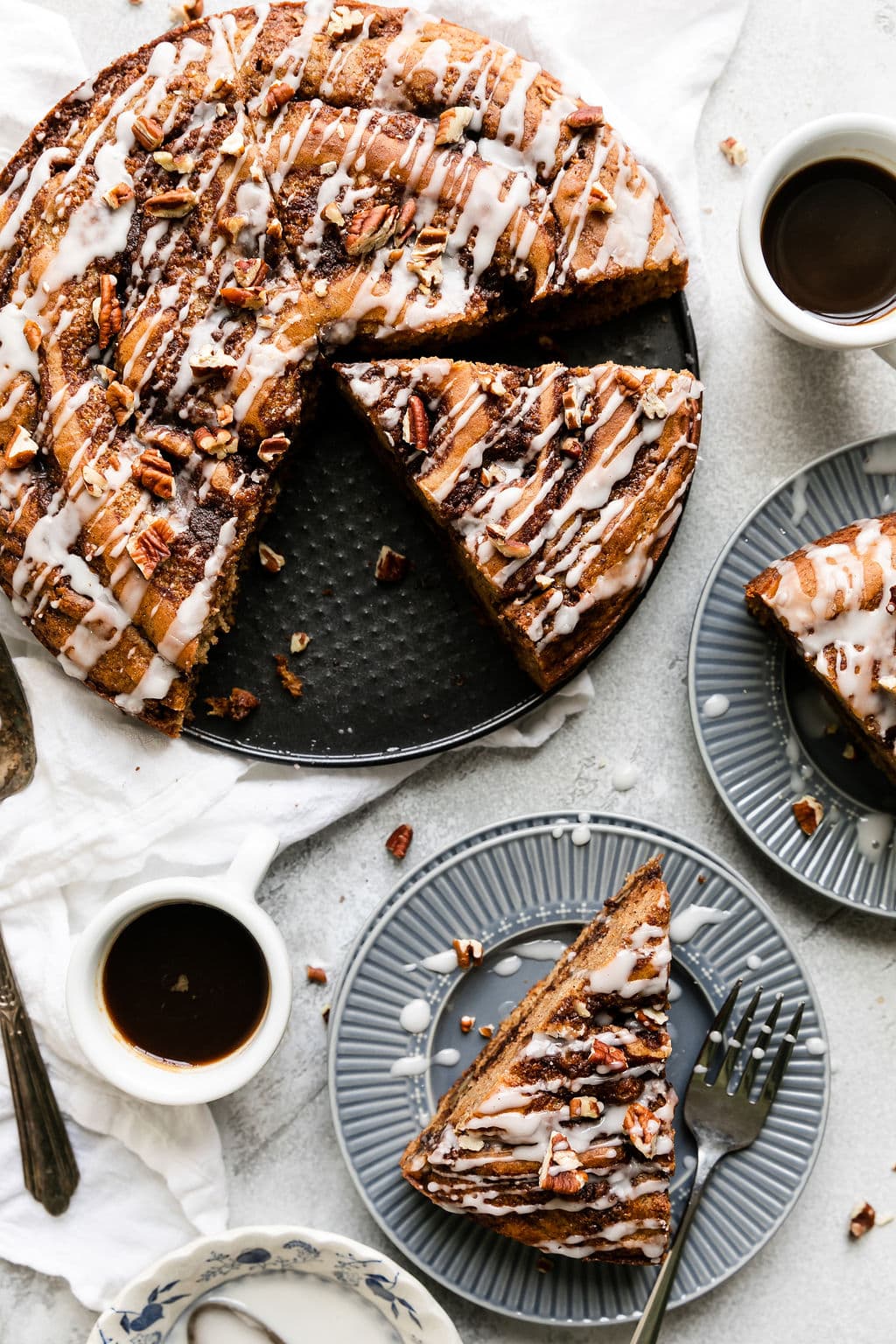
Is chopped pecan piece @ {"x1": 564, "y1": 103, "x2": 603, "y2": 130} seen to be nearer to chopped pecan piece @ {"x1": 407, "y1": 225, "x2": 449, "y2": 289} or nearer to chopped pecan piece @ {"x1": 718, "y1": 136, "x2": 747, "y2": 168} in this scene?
chopped pecan piece @ {"x1": 407, "y1": 225, "x2": 449, "y2": 289}

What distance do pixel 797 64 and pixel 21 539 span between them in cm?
257

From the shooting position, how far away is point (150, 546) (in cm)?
290

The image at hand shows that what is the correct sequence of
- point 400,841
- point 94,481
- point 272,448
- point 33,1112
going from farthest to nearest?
point 400,841
point 33,1112
point 272,448
point 94,481

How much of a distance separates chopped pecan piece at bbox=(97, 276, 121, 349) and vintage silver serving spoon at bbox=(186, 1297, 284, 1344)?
2.53 meters

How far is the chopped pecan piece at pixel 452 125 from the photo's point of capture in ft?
9.50

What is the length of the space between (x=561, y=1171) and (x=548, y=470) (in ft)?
5.69

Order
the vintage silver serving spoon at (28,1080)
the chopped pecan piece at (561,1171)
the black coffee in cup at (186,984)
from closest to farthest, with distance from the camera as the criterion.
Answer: the chopped pecan piece at (561,1171) < the black coffee in cup at (186,984) < the vintage silver serving spoon at (28,1080)

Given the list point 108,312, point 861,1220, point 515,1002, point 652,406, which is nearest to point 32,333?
point 108,312

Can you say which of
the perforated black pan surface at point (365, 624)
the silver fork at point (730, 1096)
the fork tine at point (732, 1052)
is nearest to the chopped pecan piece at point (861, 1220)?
the silver fork at point (730, 1096)

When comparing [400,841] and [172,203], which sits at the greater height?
[172,203]

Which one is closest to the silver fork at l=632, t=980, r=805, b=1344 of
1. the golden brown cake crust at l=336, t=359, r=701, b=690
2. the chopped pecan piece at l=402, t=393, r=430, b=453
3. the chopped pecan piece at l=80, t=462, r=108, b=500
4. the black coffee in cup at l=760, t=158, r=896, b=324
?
the golden brown cake crust at l=336, t=359, r=701, b=690

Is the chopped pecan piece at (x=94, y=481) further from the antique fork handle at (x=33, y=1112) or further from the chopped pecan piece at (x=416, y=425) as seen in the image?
the antique fork handle at (x=33, y=1112)

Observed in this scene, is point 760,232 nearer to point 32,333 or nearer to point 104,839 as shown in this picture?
point 32,333

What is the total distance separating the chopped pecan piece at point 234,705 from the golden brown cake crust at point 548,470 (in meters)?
0.72
